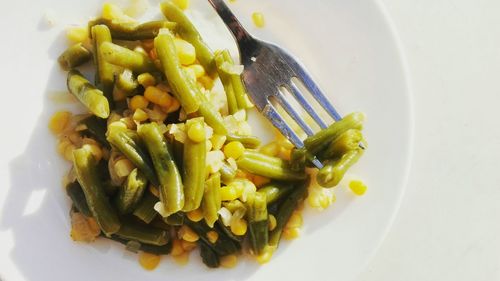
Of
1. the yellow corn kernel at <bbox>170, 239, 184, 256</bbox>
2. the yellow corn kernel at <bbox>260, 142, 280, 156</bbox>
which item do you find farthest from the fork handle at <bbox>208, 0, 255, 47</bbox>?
the yellow corn kernel at <bbox>170, 239, 184, 256</bbox>

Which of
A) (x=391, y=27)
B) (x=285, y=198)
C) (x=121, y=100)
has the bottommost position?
(x=285, y=198)

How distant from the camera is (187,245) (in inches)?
128

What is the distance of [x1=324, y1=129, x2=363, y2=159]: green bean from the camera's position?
120 inches

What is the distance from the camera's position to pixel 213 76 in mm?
3195

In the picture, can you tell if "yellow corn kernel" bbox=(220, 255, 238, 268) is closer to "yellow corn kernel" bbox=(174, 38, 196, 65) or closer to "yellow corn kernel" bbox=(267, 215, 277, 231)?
"yellow corn kernel" bbox=(267, 215, 277, 231)

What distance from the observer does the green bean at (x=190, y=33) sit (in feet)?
10.2

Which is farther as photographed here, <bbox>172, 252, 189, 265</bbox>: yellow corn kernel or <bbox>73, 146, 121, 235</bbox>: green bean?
<bbox>172, 252, 189, 265</bbox>: yellow corn kernel

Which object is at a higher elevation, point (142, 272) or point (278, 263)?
point (142, 272)

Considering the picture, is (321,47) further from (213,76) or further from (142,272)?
(142,272)

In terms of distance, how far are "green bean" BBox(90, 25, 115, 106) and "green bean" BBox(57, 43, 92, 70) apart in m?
0.07

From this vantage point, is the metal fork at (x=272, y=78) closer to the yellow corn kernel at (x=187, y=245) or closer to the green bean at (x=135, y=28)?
the green bean at (x=135, y=28)

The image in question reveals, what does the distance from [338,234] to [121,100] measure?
1.43 m

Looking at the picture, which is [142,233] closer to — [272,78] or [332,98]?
[272,78]

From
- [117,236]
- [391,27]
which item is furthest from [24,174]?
[391,27]
